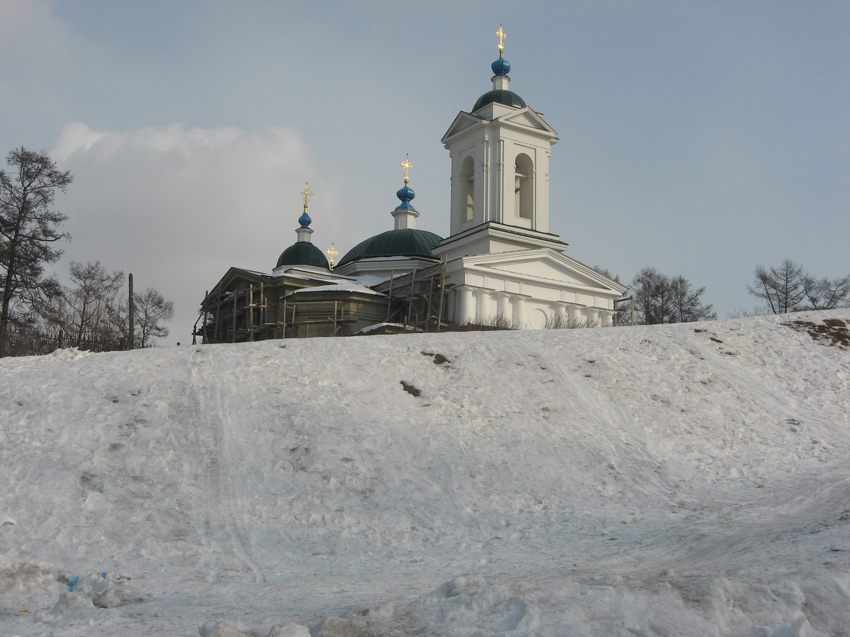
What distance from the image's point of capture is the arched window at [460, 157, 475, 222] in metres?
34.7

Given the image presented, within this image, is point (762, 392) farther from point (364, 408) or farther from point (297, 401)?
point (297, 401)

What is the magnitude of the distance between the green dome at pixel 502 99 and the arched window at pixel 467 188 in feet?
7.87

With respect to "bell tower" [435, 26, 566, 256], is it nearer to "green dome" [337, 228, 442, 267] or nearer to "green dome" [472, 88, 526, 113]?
"green dome" [472, 88, 526, 113]

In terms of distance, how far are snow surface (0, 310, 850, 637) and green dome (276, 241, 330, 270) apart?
2092 centimetres

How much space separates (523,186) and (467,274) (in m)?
7.39

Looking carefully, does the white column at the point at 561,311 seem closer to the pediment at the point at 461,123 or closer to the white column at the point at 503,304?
the white column at the point at 503,304

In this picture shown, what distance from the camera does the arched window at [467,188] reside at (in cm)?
3467

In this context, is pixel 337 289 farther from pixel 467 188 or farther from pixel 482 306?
pixel 467 188

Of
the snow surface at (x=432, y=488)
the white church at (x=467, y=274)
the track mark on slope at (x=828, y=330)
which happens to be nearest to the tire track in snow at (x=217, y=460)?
the snow surface at (x=432, y=488)

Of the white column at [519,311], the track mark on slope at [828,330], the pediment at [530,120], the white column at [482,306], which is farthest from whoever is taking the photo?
the pediment at [530,120]

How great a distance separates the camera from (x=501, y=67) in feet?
116

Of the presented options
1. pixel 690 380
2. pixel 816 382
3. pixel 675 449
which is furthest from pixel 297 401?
pixel 816 382

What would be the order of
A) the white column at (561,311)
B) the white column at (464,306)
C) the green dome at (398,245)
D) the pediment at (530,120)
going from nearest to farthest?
1. the white column at (464,306)
2. the white column at (561,311)
3. the pediment at (530,120)
4. the green dome at (398,245)

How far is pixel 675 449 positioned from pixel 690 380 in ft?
10.7
